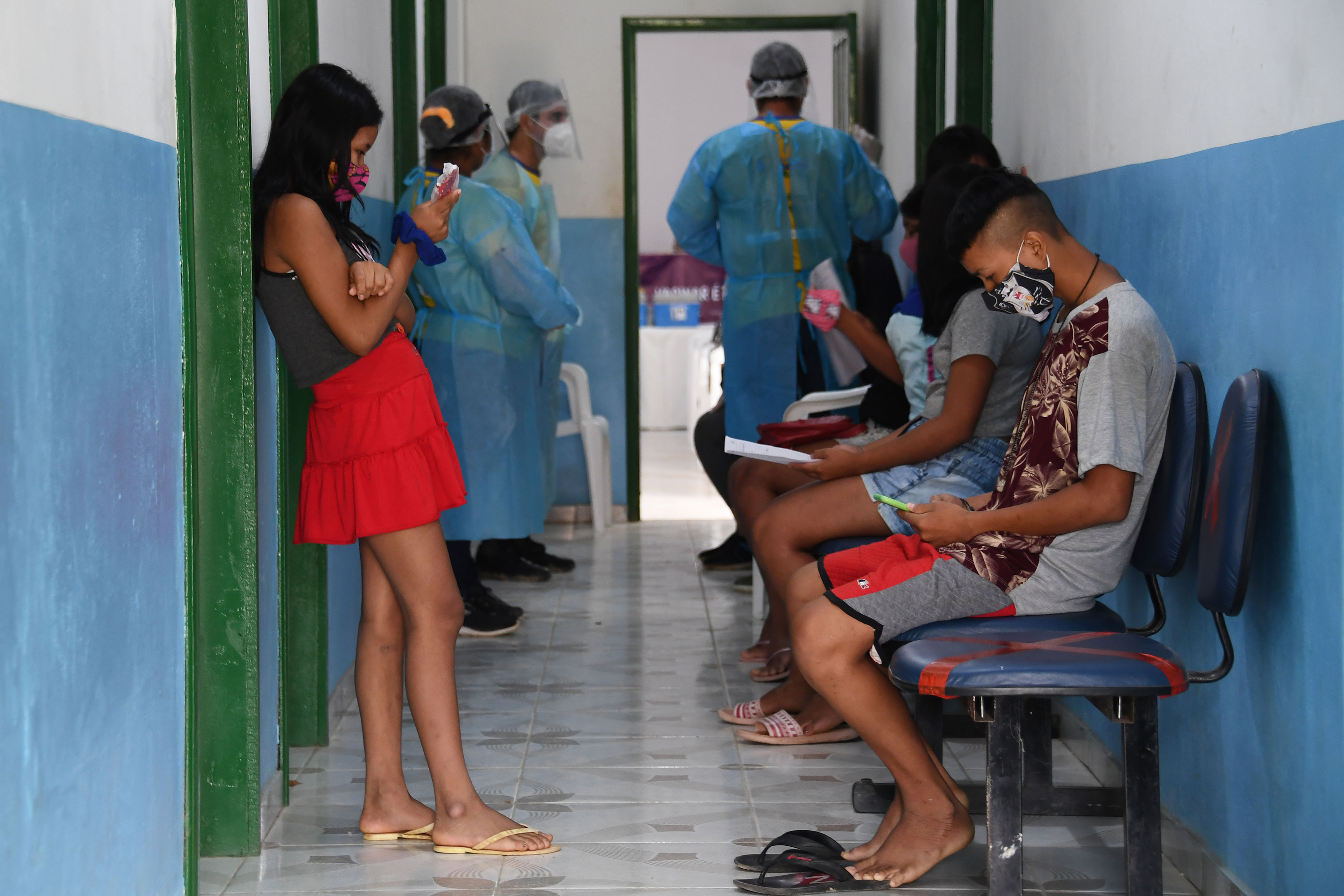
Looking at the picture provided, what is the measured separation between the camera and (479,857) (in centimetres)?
233

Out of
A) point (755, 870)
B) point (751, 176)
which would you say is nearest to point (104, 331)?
point (755, 870)

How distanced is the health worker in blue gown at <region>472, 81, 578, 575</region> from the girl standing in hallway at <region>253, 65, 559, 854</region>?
180 cm

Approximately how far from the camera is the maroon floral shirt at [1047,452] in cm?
204

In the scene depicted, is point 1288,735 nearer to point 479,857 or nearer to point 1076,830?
point 1076,830

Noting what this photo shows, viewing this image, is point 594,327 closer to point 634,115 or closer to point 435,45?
point 634,115

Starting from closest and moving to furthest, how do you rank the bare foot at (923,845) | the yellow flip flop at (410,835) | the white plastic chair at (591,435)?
the bare foot at (923,845) → the yellow flip flop at (410,835) → the white plastic chair at (591,435)

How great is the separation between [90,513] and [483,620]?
8.20 ft

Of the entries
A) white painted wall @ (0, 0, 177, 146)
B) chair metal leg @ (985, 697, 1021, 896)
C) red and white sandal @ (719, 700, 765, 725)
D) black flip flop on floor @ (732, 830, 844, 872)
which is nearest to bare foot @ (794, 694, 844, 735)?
red and white sandal @ (719, 700, 765, 725)

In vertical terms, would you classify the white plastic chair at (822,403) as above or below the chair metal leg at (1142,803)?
above

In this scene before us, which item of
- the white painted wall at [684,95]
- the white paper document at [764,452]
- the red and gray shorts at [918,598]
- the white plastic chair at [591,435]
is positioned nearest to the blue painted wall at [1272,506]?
the red and gray shorts at [918,598]

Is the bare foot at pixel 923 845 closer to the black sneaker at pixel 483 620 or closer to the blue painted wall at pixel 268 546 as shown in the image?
the blue painted wall at pixel 268 546

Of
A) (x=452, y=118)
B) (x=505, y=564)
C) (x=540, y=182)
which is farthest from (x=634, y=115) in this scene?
(x=452, y=118)

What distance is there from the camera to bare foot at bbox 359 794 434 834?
94.9 inches

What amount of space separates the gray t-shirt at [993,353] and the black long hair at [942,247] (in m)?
0.03
